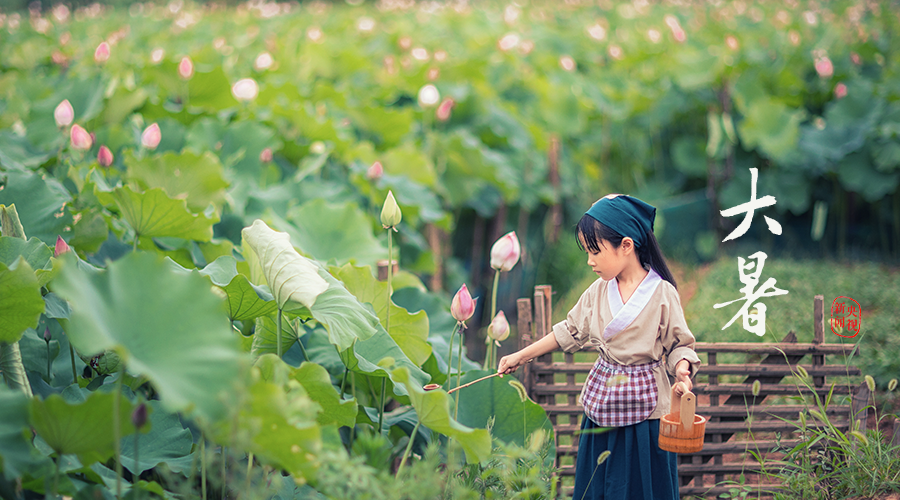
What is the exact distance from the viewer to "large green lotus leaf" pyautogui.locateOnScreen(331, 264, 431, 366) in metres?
1.63

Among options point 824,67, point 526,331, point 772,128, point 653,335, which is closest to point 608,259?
point 653,335

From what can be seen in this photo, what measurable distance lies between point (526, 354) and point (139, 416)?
0.83 m

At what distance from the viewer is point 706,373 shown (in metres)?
1.73

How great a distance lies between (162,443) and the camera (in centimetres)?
136

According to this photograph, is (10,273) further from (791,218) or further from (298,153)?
(791,218)

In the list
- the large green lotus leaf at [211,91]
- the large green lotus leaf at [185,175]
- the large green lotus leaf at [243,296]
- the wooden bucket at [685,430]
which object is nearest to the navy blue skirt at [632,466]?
the wooden bucket at [685,430]

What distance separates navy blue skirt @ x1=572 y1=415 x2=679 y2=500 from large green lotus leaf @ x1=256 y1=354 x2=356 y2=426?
547mm

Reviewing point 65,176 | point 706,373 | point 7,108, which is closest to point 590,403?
point 706,373

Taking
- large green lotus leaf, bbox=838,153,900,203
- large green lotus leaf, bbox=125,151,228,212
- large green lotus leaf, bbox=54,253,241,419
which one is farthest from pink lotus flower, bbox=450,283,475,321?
large green lotus leaf, bbox=838,153,900,203

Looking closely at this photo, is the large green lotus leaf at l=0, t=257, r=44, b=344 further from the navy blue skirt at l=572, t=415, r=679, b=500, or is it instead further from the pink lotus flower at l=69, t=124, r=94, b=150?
the navy blue skirt at l=572, t=415, r=679, b=500

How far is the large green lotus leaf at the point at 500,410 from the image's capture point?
63.9 inches

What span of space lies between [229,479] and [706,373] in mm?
1213

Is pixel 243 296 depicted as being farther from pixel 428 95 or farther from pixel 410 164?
pixel 428 95

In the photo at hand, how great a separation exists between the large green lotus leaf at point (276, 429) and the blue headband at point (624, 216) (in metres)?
0.71
